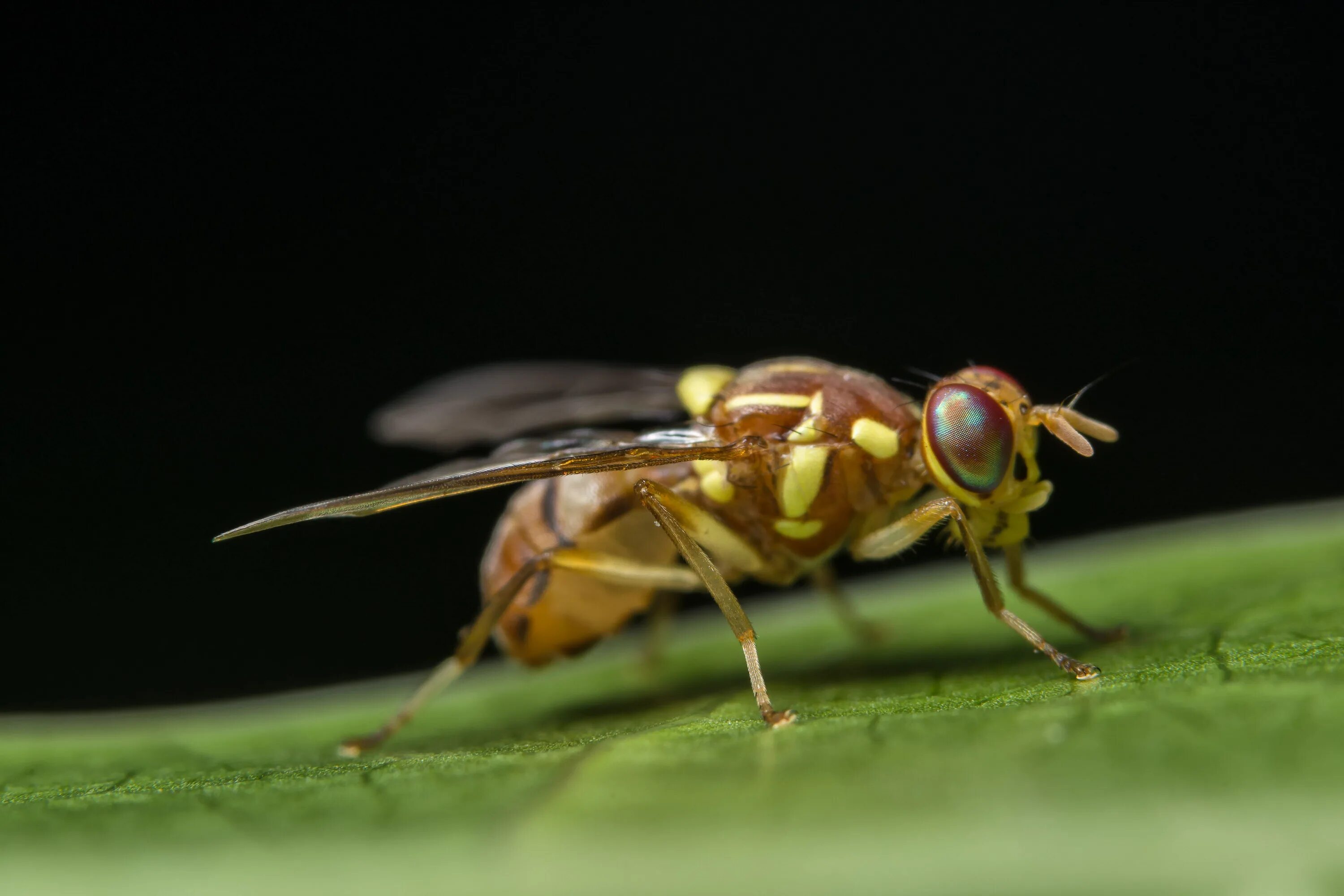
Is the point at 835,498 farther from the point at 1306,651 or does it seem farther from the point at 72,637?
the point at 72,637

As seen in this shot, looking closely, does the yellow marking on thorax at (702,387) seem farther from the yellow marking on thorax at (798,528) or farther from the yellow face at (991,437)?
the yellow face at (991,437)

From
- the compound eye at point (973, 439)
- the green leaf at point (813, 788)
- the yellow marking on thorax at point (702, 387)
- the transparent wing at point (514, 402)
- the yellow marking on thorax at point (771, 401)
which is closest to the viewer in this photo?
the green leaf at point (813, 788)

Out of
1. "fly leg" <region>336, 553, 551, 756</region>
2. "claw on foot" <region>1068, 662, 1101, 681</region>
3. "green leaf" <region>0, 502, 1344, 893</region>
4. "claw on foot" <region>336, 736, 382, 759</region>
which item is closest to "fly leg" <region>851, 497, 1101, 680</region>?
"green leaf" <region>0, 502, 1344, 893</region>

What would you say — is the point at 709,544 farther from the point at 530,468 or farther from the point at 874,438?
the point at 530,468

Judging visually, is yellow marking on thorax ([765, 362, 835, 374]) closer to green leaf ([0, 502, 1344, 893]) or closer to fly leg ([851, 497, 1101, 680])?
fly leg ([851, 497, 1101, 680])

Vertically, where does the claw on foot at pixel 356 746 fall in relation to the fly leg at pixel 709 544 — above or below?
below

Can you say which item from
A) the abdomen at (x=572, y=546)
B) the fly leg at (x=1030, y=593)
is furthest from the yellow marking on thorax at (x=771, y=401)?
the fly leg at (x=1030, y=593)

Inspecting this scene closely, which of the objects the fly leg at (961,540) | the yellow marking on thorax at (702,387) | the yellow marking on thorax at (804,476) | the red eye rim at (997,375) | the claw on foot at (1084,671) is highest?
the yellow marking on thorax at (702,387)
